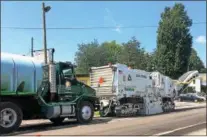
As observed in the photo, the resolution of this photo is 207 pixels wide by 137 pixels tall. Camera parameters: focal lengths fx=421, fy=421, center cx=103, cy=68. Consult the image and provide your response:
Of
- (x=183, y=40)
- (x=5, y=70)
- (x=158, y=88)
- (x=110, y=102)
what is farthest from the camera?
(x=183, y=40)

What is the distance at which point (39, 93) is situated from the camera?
55.2 ft

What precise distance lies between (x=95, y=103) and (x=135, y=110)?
5.51 metres

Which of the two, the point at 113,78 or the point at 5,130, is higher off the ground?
the point at 113,78

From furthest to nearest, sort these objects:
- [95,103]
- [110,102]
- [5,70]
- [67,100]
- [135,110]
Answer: [135,110] → [110,102] → [95,103] → [67,100] → [5,70]

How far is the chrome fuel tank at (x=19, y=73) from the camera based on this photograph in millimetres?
14977

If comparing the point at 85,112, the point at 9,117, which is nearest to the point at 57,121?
the point at 85,112

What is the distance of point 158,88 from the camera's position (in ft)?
94.2

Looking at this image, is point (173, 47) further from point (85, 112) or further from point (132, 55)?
point (85, 112)

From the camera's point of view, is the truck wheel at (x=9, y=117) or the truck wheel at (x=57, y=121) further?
the truck wheel at (x=57, y=121)

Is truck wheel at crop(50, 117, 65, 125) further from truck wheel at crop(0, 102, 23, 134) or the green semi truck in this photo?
truck wheel at crop(0, 102, 23, 134)

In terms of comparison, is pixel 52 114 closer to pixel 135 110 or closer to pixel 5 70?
pixel 5 70

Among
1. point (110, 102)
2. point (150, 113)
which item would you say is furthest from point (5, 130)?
point (150, 113)

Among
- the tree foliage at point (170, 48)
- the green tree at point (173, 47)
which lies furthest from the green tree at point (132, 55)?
the green tree at point (173, 47)

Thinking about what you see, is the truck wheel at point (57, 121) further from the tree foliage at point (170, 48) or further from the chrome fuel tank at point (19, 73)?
the tree foliage at point (170, 48)
